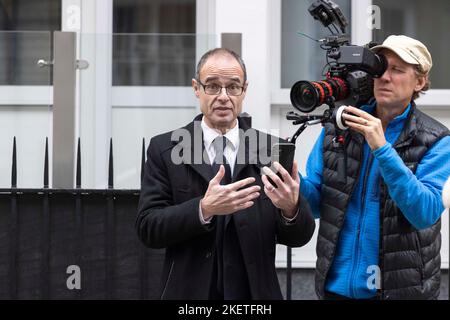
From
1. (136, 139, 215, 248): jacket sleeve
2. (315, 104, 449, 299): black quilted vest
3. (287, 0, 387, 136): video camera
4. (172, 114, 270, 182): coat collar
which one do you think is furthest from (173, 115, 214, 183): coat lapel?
(315, 104, 449, 299): black quilted vest

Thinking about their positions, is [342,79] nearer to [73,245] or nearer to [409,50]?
[409,50]

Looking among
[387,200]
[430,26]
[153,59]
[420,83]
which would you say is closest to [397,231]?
[387,200]

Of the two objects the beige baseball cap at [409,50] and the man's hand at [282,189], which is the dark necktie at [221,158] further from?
the beige baseball cap at [409,50]

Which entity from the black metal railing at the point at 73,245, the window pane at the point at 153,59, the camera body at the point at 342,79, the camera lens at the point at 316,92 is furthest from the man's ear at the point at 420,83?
the window pane at the point at 153,59

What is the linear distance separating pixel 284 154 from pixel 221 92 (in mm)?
356

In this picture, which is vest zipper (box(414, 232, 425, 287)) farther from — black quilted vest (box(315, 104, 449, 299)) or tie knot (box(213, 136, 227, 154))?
tie knot (box(213, 136, 227, 154))

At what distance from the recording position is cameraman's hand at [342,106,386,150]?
2857mm

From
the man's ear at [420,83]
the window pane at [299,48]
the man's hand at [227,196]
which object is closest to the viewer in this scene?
the man's hand at [227,196]

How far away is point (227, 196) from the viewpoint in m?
2.76

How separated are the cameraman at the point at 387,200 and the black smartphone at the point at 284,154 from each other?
244 millimetres

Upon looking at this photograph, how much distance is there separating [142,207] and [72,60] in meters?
2.47

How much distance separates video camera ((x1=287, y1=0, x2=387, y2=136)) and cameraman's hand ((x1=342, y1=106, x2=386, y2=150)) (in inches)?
2.3

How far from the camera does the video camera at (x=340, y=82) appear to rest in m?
2.99
